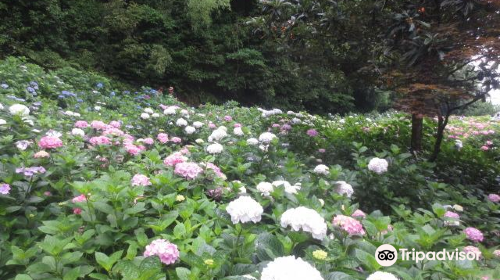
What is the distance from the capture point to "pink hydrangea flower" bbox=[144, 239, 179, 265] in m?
0.99

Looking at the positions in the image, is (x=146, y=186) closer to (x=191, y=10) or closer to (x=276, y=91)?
(x=191, y=10)

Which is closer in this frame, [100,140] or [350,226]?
[350,226]

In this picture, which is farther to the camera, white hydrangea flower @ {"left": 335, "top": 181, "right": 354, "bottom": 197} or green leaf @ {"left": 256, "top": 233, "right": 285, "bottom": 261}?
white hydrangea flower @ {"left": 335, "top": 181, "right": 354, "bottom": 197}

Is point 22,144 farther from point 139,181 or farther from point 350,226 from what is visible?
point 350,226

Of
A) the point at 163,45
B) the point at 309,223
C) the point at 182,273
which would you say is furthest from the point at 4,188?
the point at 163,45

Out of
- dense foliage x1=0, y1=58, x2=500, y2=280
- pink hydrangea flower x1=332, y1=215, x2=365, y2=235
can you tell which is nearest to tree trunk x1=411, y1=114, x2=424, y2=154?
dense foliage x1=0, y1=58, x2=500, y2=280

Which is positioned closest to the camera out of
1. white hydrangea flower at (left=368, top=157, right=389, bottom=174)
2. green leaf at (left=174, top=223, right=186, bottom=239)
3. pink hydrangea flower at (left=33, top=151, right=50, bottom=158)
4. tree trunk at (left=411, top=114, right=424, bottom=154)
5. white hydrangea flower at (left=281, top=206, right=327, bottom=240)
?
white hydrangea flower at (left=281, top=206, right=327, bottom=240)

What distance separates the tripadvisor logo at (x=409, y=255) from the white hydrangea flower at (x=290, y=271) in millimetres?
306

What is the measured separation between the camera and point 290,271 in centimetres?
76

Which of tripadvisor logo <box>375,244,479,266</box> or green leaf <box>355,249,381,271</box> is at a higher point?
green leaf <box>355,249,381,271</box>

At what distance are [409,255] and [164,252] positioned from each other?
79cm

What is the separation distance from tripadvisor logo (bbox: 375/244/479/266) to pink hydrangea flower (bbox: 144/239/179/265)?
23.8 inches

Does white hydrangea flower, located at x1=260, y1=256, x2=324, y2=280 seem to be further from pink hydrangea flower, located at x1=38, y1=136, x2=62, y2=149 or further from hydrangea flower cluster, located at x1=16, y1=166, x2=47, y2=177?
pink hydrangea flower, located at x1=38, y1=136, x2=62, y2=149

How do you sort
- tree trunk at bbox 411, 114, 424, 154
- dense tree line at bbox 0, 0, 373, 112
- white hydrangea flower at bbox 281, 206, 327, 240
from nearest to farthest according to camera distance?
white hydrangea flower at bbox 281, 206, 327, 240, tree trunk at bbox 411, 114, 424, 154, dense tree line at bbox 0, 0, 373, 112
